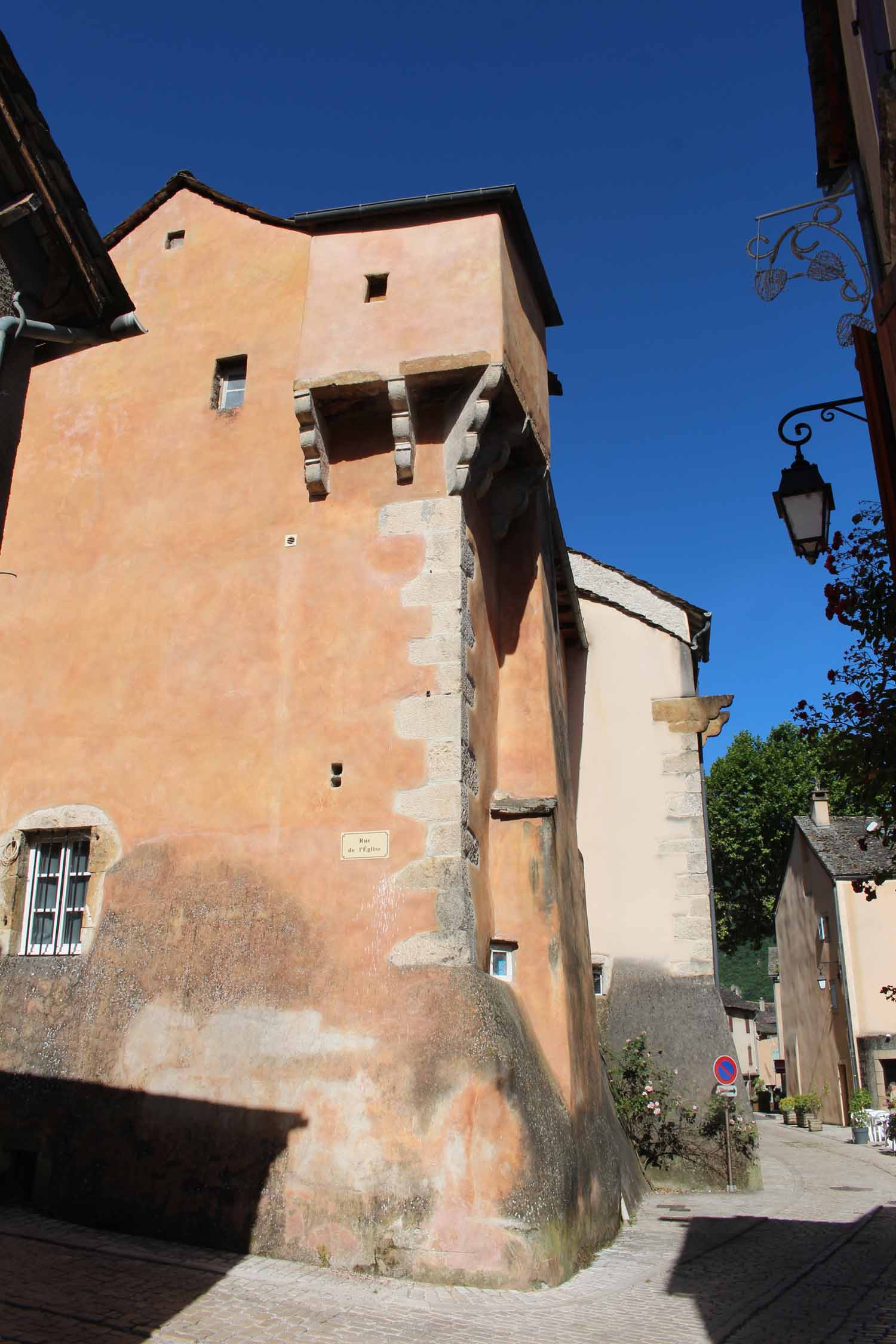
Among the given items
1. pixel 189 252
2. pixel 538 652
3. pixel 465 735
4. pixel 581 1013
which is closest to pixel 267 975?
pixel 465 735

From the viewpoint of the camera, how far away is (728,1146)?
11.6 m

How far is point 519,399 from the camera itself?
9.16 meters

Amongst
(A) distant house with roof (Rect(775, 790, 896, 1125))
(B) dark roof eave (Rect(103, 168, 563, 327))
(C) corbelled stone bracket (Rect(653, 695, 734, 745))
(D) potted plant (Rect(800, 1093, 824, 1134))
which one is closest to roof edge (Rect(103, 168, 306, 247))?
(B) dark roof eave (Rect(103, 168, 563, 327))

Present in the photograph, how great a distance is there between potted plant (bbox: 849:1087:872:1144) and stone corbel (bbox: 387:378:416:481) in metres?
17.8

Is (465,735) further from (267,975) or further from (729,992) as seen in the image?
(729,992)

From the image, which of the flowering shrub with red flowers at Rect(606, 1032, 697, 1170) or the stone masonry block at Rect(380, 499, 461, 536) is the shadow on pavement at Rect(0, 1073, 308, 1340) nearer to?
the stone masonry block at Rect(380, 499, 461, 536)

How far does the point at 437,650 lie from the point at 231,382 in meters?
3.79

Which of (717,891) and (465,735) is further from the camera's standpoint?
(717,891)

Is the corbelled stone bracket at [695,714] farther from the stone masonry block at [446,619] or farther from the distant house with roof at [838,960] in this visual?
the distant house with roof at [838,960]

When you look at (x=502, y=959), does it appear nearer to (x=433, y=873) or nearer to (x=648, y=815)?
(x=433, y=873)

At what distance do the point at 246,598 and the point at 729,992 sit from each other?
3041 centimetres

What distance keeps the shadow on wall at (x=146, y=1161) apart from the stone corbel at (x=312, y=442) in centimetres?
500

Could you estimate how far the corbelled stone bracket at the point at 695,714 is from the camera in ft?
46.0

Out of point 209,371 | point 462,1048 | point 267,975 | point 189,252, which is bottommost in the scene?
point 462,1048
